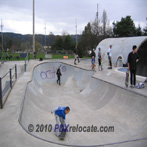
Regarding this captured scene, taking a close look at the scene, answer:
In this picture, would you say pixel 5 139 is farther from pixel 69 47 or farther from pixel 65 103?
pixel 69 47

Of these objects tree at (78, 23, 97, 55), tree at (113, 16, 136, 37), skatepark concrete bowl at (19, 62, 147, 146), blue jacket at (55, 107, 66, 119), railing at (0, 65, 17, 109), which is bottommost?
skatepark concrete bowl at (19, 62, 147, 146)

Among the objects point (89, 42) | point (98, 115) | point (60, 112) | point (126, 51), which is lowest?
point (98, 115)

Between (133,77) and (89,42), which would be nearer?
(133,77)

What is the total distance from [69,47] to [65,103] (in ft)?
159

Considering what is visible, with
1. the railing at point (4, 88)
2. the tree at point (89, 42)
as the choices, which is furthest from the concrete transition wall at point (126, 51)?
the tree at point (89, 42)

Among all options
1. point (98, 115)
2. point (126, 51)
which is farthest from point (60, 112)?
point (126, 51)

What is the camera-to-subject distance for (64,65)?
15.9 meters

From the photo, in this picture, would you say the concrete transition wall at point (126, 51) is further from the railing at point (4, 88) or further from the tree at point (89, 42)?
the tree at point (89, 42)

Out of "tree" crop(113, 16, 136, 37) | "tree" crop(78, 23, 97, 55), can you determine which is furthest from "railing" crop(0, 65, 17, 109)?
"tree" crop(78, 23, 97, 55)

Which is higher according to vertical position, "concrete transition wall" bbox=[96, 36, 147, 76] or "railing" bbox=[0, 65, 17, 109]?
"concrete transition wall" bbox=[96, 36, 147, 76]

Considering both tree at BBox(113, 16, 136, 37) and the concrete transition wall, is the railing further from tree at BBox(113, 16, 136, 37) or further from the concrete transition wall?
tree at BBox(113, 16, 136, 37)

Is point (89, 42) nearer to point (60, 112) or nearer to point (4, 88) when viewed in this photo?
point (4, 88)

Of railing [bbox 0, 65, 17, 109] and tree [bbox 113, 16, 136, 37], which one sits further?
tree [bbox 113, 16, 136, 37]

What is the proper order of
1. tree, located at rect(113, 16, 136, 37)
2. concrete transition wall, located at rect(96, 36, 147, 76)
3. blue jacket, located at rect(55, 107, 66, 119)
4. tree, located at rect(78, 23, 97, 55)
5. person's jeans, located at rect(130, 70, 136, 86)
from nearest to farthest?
1. blue jacket, located at rect(55, 107, 66, 119)
2. person's jeans, located at rect(130, 70, 136, 86)
3. concrete transition wall, located at rect(96, 36, 147, 76)
4. tree, located at rect(113, 16, 136, 37)
5. tree, located at rect(78, 23, 97, 55)
